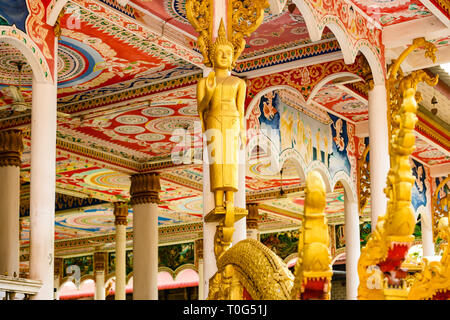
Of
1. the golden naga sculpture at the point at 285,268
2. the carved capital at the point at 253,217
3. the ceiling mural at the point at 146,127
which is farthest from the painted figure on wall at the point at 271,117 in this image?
the carved capital at the point at 253,217

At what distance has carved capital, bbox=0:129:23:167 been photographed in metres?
11.6

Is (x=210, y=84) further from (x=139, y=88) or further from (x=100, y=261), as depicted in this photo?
(x=100, y=261)

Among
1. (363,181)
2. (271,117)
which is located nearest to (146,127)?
(271,117)

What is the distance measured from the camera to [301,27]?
31.3ft

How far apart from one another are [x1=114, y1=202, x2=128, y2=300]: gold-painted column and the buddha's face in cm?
1151

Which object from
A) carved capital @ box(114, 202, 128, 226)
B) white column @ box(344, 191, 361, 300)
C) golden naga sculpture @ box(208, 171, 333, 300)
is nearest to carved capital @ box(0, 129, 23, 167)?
white column @ box(344, 191, 361, 300)

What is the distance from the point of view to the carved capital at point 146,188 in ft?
50.6

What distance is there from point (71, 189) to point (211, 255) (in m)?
12.3

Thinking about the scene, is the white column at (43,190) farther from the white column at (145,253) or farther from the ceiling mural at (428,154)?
the ceiling mural at (428,154)

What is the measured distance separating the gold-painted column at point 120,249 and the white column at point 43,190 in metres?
9.45

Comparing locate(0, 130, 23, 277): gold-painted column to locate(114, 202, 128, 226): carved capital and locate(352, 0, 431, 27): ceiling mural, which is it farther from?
locate(114, 202, 128, 226): carved capital

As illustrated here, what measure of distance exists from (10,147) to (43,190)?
5.60 m

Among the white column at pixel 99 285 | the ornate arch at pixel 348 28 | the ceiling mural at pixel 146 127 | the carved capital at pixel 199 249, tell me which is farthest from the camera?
the carved capital at pixel 199 249

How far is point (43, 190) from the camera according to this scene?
6477mm
